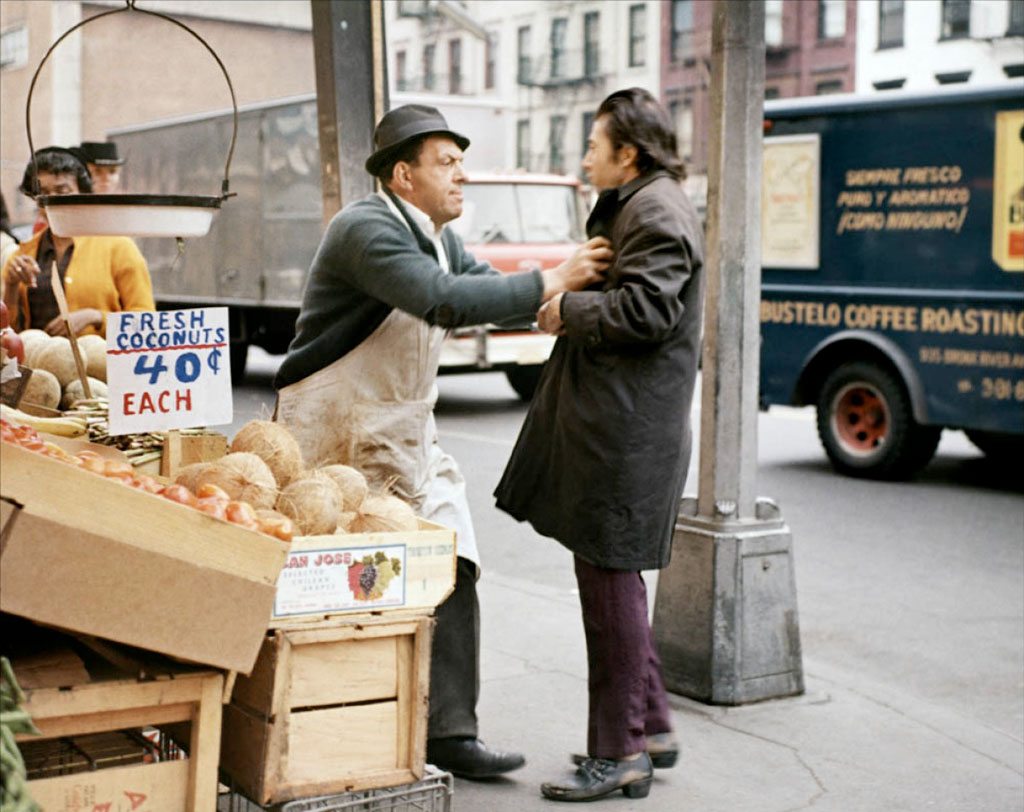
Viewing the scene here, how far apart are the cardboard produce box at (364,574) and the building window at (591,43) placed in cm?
5009

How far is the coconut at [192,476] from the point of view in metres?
3.67

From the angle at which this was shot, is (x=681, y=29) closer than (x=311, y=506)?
No

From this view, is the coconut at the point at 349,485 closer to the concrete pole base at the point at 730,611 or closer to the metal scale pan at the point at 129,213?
the metal scale pan at the point at 129,213

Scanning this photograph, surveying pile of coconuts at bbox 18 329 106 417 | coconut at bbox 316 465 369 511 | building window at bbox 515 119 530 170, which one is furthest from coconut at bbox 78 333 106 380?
building window at bbox 515 119 530 170

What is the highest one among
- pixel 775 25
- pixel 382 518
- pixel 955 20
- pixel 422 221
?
pixel 775 25

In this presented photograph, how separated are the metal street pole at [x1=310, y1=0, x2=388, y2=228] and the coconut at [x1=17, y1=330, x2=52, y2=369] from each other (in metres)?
1.17

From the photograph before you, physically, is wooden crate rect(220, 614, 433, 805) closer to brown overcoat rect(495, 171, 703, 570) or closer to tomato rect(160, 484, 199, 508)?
tomato rect(160, 484, 199, 508)

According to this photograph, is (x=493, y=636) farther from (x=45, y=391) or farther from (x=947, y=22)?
(x=947, y=22)

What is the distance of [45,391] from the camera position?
5133 millimetres

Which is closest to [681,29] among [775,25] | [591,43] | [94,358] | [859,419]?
[775,25]

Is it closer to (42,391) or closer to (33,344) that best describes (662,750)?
(42,391)

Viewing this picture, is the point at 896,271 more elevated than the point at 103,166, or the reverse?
the point at 103,166

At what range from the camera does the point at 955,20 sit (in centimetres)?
3925

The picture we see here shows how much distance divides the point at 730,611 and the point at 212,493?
269 centimetres
